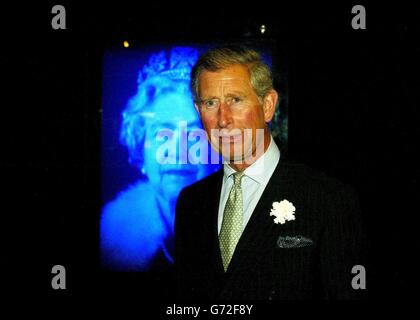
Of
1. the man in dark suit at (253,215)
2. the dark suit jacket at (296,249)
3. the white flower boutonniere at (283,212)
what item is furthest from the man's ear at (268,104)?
the white flower boutonniere at (283,212)

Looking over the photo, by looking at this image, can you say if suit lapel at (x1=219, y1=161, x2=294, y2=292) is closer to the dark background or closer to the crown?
the dark background

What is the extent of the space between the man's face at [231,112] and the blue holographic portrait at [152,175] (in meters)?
0.80

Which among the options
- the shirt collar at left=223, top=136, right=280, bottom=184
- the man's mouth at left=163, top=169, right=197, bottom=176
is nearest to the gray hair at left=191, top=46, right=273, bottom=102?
the shirt collar at left=223, top=136, right=280, bottom=184

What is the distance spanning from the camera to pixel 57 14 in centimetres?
272

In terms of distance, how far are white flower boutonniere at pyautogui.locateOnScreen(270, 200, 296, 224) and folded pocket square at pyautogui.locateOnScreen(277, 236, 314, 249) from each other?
0.26 ft

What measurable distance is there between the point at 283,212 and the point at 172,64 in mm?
1485

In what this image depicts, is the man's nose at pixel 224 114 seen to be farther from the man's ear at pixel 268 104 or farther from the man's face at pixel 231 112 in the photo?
the man's ear at pixel 268 104

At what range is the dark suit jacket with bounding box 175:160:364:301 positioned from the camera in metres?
1.66

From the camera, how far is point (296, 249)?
67.8 inches

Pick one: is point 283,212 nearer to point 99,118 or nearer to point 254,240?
point 254,240

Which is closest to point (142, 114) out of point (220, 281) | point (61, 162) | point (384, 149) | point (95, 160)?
point (95, 160)

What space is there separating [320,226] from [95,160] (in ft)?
5.73

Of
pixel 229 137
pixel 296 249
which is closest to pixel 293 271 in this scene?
pixel 296 249
